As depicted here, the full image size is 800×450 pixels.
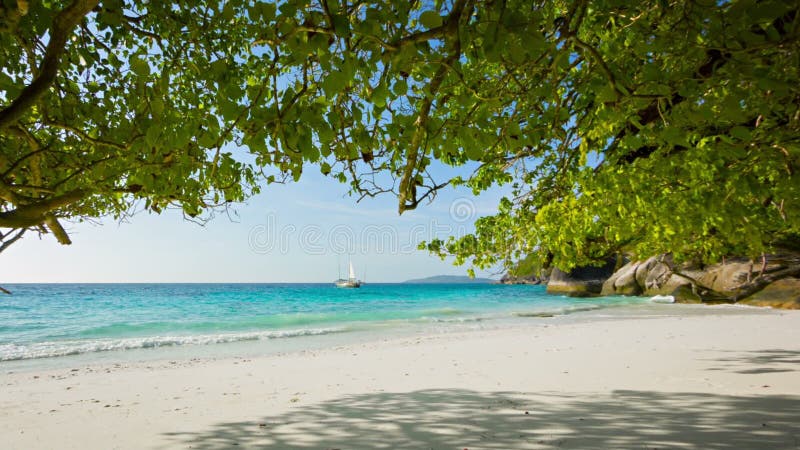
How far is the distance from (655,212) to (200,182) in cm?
673

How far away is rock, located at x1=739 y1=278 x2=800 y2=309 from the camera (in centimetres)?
2170

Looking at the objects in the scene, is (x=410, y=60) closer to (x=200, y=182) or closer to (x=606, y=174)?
(x=606, y=174)

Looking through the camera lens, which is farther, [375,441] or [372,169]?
[372,169]

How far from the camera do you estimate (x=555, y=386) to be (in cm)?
683

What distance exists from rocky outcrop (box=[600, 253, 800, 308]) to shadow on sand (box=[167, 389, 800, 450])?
208 inches

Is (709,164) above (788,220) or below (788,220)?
above

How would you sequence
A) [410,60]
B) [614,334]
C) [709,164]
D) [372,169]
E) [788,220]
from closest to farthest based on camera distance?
1. [410,60]
2. [372,169]
3. [709,164]
4. [788,220]
5. [614,334]

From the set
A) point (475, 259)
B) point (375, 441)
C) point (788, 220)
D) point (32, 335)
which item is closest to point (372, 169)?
point (375, 441)

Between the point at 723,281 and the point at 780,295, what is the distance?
4.61 m

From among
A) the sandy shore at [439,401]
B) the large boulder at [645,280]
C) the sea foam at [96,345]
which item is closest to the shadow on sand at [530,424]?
the sandy shore at [439,401]

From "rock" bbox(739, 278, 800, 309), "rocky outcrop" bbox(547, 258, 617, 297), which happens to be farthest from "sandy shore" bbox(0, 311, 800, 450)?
"rocky outcrop" bbox(547, 258, 617, 297)

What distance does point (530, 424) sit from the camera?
4980 millimetres

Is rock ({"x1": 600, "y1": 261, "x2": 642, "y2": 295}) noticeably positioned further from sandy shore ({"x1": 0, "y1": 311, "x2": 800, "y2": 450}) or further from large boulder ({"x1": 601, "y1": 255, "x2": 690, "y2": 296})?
sandy shore ({"x1": 0, "y1": 311, "x2": 800, "y2": 450})

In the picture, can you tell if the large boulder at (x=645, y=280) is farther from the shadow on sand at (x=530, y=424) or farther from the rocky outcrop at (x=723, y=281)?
the shadow on sand at (x=530, y=424)
